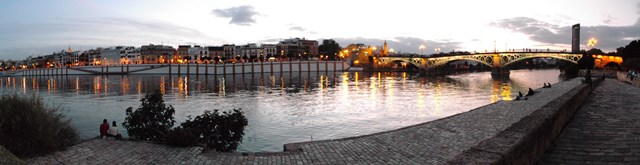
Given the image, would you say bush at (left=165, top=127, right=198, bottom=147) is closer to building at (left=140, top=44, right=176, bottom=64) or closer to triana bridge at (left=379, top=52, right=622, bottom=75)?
triana bridge at (left=379, top=52, right=622, bottom=75)

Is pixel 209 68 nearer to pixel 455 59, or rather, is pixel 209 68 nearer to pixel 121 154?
pixel 455 59

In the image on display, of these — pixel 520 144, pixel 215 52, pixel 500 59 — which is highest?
pixel 215 52

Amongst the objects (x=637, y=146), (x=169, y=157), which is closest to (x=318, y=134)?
(x=169, y=157)

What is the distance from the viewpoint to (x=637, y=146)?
10.8 metres

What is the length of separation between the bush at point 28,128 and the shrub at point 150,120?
9.56 ft

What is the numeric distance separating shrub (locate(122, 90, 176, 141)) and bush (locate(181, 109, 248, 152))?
1357mm

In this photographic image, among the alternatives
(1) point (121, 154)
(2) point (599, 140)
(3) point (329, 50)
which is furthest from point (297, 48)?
(2) point (599, 140)

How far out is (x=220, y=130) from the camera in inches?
606

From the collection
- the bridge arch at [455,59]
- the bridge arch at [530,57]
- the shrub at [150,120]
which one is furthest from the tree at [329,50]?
the shrub at [150,120]

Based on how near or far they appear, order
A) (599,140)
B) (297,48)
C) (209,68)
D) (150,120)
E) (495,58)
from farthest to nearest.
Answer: (297,48) < (209,68) < (495,58) < (150,120) < (599,140)

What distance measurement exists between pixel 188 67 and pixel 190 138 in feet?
447

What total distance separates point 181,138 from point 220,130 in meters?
1.60

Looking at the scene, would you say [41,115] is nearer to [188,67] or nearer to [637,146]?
[637,146]

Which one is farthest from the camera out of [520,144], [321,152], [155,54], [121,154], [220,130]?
[155,54]
